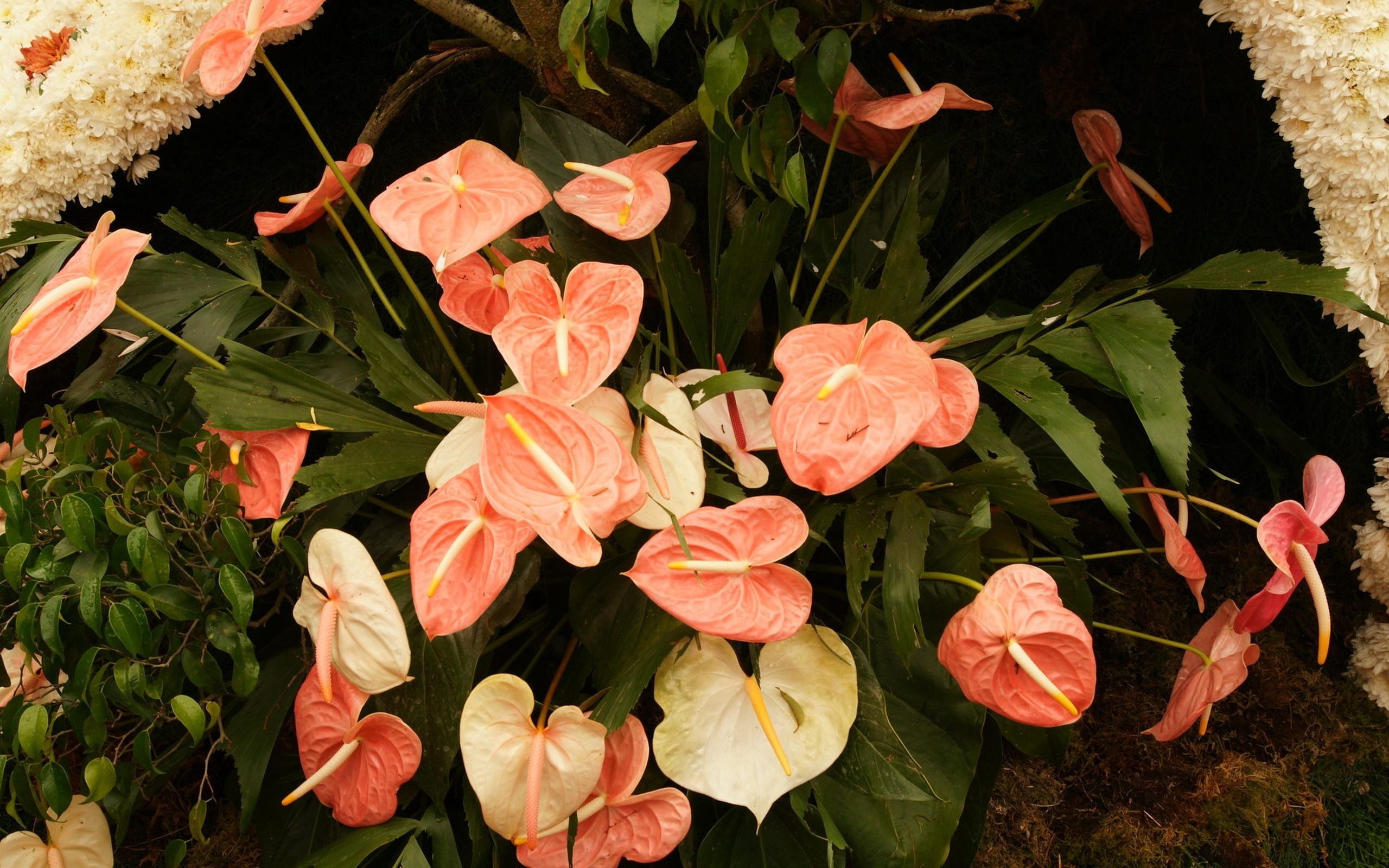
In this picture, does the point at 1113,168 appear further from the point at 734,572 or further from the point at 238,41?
the point at 238,41

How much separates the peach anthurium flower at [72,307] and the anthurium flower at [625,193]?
1.10ft

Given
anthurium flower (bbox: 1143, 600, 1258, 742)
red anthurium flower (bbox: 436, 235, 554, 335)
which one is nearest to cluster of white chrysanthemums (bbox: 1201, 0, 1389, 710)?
anthurium flower (bbox: 1143, 600, 1258, 742)

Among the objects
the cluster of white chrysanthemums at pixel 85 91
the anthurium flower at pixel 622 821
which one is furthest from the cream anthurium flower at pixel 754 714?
the cluster of white chrysanthemums at pixel 85 91

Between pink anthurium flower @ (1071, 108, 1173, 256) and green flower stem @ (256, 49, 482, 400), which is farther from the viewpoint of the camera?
pink anthurium flower @ (1071, 108, 1173, 256)

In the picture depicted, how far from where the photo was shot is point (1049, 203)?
93cm

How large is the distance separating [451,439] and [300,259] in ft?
1.07

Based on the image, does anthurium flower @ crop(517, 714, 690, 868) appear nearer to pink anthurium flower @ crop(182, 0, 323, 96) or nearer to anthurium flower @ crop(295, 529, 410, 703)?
anthurium flower @ crop(295, 529, 410, 703)

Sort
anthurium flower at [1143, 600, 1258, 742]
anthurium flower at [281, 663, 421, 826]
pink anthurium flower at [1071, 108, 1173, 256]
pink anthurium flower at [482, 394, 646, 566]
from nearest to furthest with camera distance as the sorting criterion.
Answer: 1. pink anthurium flower at [482, 394, 646, 566]
2. anthurium flower at [281, 663, 421, 826]
3. anthurium flower at [1143, 600, 1258, 742]
4. pink anthurium flower at [1071, 108, 1173, 256]

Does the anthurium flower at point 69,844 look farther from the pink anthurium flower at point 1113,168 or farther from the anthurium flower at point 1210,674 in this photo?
the pink anthurium flower at point 1113,168

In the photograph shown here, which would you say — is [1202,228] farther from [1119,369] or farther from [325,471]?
[325,471]

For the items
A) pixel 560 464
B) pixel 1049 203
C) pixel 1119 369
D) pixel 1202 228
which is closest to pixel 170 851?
pixel 560 464

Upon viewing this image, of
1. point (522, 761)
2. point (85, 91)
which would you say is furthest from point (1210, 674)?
point (85, 91)

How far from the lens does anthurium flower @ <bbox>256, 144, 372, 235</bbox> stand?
854mm

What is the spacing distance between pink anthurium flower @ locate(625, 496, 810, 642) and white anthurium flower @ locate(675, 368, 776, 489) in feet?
0.37
